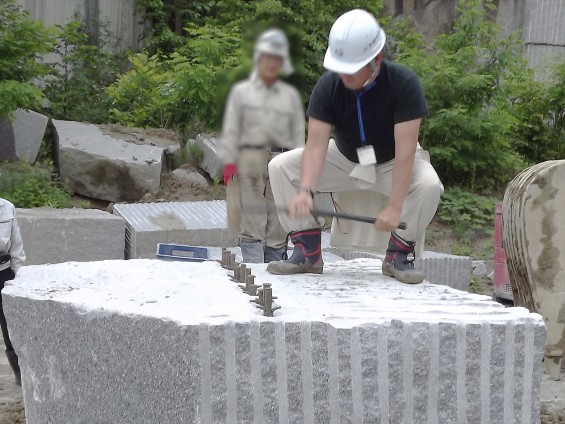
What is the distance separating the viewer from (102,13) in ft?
38.1

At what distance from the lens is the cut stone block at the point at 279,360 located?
280 centimetres

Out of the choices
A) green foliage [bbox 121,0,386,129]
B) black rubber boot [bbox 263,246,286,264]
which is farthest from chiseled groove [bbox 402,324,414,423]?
black rubber boot [bbox 263,246,286,264]

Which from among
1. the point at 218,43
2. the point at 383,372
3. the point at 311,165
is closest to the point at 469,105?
the point at 218,43

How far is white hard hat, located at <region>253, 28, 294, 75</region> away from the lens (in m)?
2.54

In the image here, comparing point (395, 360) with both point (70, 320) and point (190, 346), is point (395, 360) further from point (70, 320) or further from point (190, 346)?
point (70, 320)

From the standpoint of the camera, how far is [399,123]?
3658 millimetres

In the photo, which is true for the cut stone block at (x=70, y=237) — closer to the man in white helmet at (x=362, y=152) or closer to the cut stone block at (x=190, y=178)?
the cut stone block at (x=190, y=178)

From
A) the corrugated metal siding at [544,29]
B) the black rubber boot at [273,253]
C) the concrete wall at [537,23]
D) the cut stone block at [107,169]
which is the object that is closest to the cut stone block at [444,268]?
the black rubber boot at [273,253]

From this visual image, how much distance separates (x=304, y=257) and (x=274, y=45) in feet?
5.36

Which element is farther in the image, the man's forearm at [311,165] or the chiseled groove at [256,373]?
the man's forearm at [311,165]

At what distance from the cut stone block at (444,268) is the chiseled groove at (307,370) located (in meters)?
3.62

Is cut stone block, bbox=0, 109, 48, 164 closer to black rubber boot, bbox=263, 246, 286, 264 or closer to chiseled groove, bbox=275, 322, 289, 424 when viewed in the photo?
black rubber boot, bbox=263, 246, 286, 264

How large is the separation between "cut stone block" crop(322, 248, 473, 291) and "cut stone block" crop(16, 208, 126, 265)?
1570mm

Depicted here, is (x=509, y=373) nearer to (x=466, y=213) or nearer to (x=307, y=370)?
(x=307, y=370)
